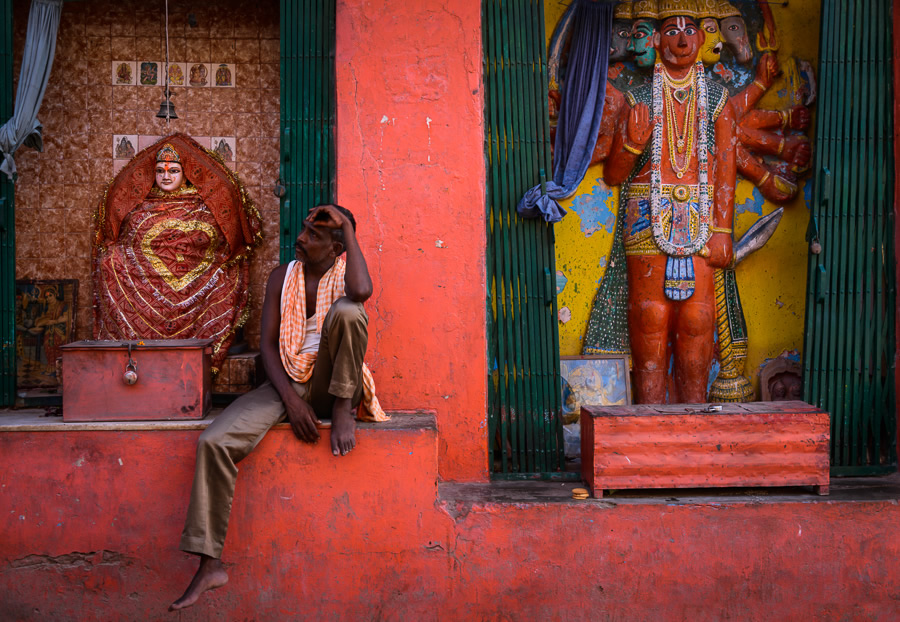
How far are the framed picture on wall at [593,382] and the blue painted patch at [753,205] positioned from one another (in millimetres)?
1258

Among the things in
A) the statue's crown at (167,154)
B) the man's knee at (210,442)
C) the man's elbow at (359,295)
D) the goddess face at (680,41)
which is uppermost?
the goddess face at (680,41)

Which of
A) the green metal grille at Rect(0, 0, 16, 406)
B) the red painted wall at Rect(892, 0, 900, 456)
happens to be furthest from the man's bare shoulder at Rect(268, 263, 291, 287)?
the red painted wall at Rect(892, 0, 900, 456)

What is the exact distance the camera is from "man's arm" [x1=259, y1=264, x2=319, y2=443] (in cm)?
343

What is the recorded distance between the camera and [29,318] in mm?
4809

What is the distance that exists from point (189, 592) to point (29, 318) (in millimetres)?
2669

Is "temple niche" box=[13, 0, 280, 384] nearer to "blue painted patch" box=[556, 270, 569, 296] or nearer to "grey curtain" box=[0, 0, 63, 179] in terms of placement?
"grey curtain" box=[0, 0, 63, 179]

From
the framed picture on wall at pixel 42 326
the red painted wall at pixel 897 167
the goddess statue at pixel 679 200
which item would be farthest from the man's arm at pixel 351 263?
the red painted wall at pixel 897 167

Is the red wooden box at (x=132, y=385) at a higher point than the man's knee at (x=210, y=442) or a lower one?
higher

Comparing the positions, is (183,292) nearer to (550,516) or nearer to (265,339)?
(265,339)

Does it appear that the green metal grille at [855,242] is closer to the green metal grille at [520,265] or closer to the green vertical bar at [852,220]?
the green vertical bar at [852,220]

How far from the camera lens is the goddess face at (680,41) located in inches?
180

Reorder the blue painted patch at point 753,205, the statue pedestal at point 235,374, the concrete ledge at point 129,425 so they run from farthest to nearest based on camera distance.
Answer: the blue painted patch at point 753,205
the statue pedestal at point 235,374
the concrete ledge at point 129,425

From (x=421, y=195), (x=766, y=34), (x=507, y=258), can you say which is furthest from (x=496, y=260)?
(x=766, y=34)

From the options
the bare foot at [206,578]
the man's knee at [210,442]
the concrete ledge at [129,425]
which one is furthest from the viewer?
the concrete ledge at [129,425]
